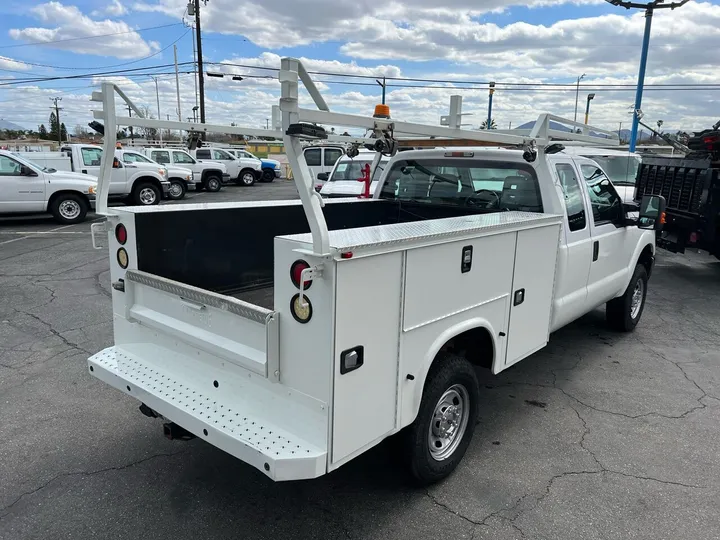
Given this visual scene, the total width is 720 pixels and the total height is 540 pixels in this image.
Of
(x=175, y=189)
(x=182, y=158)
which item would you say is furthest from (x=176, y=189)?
(x=182, y=158)

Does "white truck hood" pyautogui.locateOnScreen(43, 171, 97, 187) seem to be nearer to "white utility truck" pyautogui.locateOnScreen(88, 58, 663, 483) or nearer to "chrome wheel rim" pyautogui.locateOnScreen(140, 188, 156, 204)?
"chrome wheel rim" pyautogui.locateOnScreen(140, 188, 156, 204)

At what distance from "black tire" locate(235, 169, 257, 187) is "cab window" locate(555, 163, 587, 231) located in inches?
1034

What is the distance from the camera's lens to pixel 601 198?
498cm

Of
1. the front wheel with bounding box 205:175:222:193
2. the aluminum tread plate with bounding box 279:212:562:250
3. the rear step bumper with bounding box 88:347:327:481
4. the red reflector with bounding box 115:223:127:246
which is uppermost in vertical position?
the aluminum tread plate with bounding box 279:212:562:250

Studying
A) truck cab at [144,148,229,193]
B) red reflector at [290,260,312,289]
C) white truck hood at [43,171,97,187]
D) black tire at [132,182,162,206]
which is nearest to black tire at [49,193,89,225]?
white truck hood at [43,171,97,187]

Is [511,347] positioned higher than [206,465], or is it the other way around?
[511,347]

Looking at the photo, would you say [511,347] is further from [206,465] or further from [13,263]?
[13,263]

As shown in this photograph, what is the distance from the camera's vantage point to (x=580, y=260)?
4500 millimetres

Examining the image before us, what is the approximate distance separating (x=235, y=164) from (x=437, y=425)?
89.0ft

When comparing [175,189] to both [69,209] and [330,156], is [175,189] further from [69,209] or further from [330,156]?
[69,209]

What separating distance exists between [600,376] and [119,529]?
4.10 meters

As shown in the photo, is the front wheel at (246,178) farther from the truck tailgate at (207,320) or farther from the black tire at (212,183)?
the truck tailgate at (207,320)

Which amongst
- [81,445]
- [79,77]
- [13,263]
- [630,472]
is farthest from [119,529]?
[79,77]

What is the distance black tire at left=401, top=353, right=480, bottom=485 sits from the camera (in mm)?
2963
